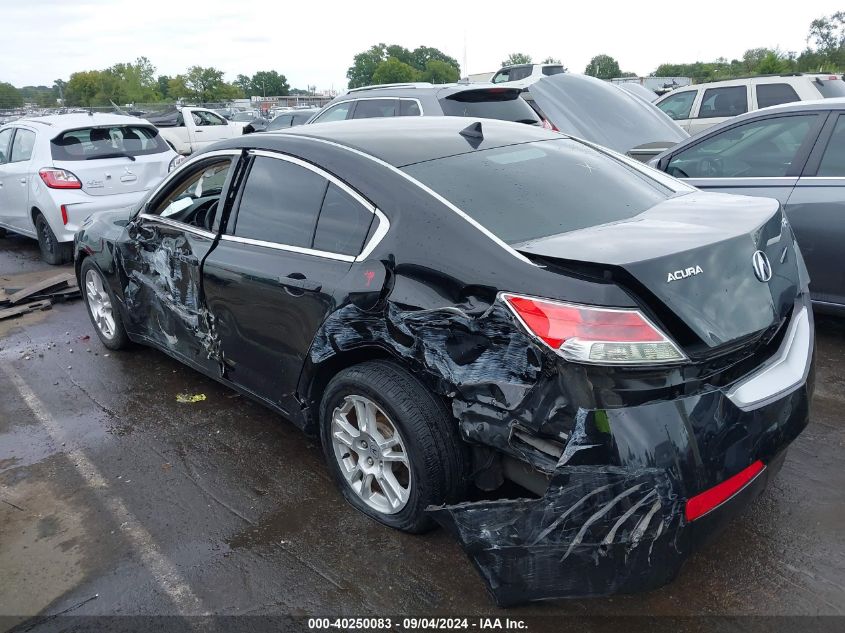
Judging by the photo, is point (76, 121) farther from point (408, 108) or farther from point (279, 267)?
point (279, 267)

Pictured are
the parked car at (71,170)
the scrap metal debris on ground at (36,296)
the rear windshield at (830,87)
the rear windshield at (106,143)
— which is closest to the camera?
the scrap metal debris on ground at (36,296)

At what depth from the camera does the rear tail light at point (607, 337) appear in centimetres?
221

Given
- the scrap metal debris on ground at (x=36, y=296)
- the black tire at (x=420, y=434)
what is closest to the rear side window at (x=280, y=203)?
the black tire at (x=420, y=434)

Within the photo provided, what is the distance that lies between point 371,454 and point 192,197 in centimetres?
231

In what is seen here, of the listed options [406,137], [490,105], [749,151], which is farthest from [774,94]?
[406,137]

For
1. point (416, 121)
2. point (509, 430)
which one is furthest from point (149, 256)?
point (509, 430)

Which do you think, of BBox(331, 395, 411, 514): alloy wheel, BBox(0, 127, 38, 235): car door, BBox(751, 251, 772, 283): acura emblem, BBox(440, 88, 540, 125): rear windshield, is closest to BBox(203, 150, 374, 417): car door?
BBox(331, 395, 411, 514): alloy wheel

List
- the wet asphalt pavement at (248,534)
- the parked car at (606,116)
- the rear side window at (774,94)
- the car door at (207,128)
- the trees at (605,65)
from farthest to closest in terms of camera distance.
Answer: the trees at (605,65) < the car door at (207,128) < the rear side window at (774,94) < the parked car at (606,116) < the wet asphalt pavement at (248,534)

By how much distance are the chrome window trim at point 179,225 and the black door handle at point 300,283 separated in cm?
81

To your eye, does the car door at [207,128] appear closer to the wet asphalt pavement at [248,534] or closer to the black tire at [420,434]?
the wet asphalt pavement at [248,534]

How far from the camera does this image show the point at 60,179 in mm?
8047

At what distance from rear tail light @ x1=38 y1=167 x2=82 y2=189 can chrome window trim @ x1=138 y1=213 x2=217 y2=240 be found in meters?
4.14

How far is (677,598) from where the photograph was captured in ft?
8.58

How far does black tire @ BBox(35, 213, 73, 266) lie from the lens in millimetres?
8461
